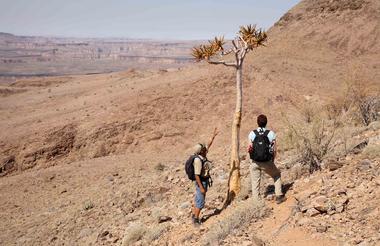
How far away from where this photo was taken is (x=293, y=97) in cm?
2009

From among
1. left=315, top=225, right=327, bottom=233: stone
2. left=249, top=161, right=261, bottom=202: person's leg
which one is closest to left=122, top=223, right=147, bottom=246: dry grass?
left=249, top=161, right=261, bottom=202: person's leg

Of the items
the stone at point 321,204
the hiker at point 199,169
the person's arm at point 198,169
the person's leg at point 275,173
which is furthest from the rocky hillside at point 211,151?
the person's arm at point 198,169

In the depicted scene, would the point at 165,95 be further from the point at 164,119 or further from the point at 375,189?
the point at 375,189

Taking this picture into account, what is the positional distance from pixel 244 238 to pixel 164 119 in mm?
13138

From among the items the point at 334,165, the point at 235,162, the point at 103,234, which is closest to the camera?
the point at 334,165

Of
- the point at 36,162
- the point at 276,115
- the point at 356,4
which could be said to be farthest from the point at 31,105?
the point at 356,4

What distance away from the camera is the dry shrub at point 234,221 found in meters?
6.51

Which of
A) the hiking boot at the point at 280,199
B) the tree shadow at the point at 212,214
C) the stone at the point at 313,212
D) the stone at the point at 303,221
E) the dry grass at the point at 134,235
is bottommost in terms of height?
the dry grass at the point at 134,235

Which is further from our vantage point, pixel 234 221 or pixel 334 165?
pixel 334 165

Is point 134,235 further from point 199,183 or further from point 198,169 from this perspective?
point 198,169

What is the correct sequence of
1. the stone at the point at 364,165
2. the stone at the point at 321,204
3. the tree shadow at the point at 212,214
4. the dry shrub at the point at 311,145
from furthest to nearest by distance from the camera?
1. the dry shrub at the point at 311,145
2. the tree shadow at the point at 212,214
3. the stone at the point at 364,165
4. the stone at the point at 321,204

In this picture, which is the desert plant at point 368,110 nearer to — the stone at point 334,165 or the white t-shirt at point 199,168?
the stone at point 334,165

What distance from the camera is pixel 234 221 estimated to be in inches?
263

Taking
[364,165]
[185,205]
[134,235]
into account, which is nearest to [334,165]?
[364,165]
